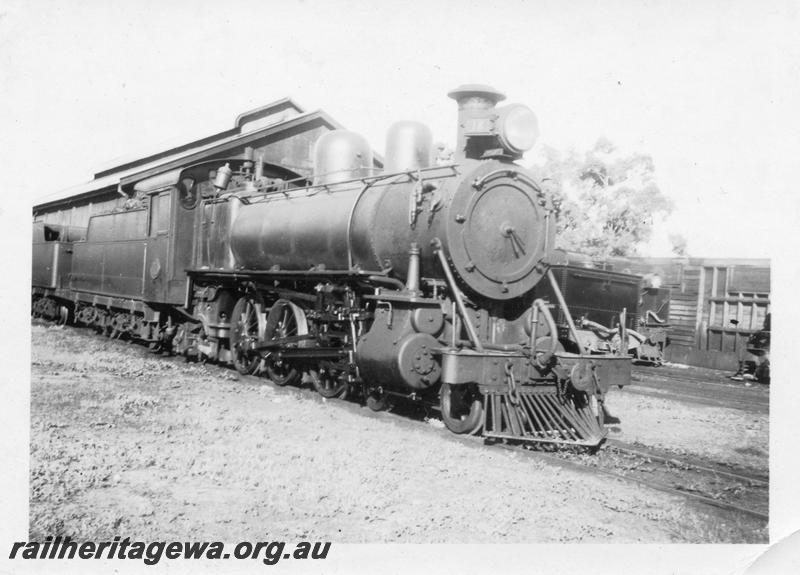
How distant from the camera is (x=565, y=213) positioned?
26141mm

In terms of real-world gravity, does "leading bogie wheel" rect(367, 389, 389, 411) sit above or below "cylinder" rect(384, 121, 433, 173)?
below

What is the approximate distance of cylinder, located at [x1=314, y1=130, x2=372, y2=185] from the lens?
10.1 meters

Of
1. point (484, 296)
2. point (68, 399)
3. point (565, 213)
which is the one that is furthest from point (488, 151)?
point (565, 213)

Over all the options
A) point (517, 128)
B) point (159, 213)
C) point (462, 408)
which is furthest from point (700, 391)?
point (159, 213)

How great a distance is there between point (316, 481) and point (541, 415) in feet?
7.82

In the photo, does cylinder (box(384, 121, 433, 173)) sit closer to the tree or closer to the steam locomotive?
the steam locomotive

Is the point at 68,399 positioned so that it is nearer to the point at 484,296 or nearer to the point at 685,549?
the point at 484,296

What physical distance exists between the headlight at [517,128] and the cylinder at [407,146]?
151cm

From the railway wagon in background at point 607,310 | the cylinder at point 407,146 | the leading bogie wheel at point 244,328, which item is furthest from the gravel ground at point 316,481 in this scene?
the railway wagon in background at point 607,310

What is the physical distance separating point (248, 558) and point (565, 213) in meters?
23.1

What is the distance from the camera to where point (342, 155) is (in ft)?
33.2

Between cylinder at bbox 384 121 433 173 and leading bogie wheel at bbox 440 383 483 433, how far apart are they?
9.53 ft

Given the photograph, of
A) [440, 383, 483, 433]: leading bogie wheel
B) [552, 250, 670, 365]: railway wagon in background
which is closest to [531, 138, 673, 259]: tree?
[552, 250, 670, 365]: railway wagon in background

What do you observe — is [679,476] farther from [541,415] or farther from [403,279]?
[403,279]
